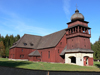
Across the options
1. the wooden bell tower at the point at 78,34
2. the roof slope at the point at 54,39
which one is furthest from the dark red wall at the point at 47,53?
the wooden bell tower at the point at 78,34

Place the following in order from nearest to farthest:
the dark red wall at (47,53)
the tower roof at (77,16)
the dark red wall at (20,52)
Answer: the tower roof at (77,16), the dark red wall at (47,53), the dark red wall at (20,52)

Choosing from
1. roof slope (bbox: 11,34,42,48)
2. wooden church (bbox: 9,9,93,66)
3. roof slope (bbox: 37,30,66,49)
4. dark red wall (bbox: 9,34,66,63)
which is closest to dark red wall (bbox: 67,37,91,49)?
wooden church (bbox: 9,9,93,66)

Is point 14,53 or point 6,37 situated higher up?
point 6,37

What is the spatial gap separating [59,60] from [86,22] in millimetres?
15675

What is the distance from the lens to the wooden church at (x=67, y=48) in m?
29.6

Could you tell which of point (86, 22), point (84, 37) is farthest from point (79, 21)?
point (84, 37)

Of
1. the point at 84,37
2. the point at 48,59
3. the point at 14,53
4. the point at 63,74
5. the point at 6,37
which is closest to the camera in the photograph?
the point at 63,74

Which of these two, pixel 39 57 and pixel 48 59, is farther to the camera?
pixel 39 57

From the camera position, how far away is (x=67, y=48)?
3416 cm

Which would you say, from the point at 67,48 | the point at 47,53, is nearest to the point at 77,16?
the point at 67,48

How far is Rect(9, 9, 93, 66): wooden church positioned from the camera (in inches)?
1164

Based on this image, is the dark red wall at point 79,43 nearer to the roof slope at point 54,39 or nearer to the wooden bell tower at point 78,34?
the wooden bell tower at point 78,34

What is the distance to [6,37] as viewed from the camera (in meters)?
103

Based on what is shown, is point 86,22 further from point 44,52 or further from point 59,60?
point 44,52
